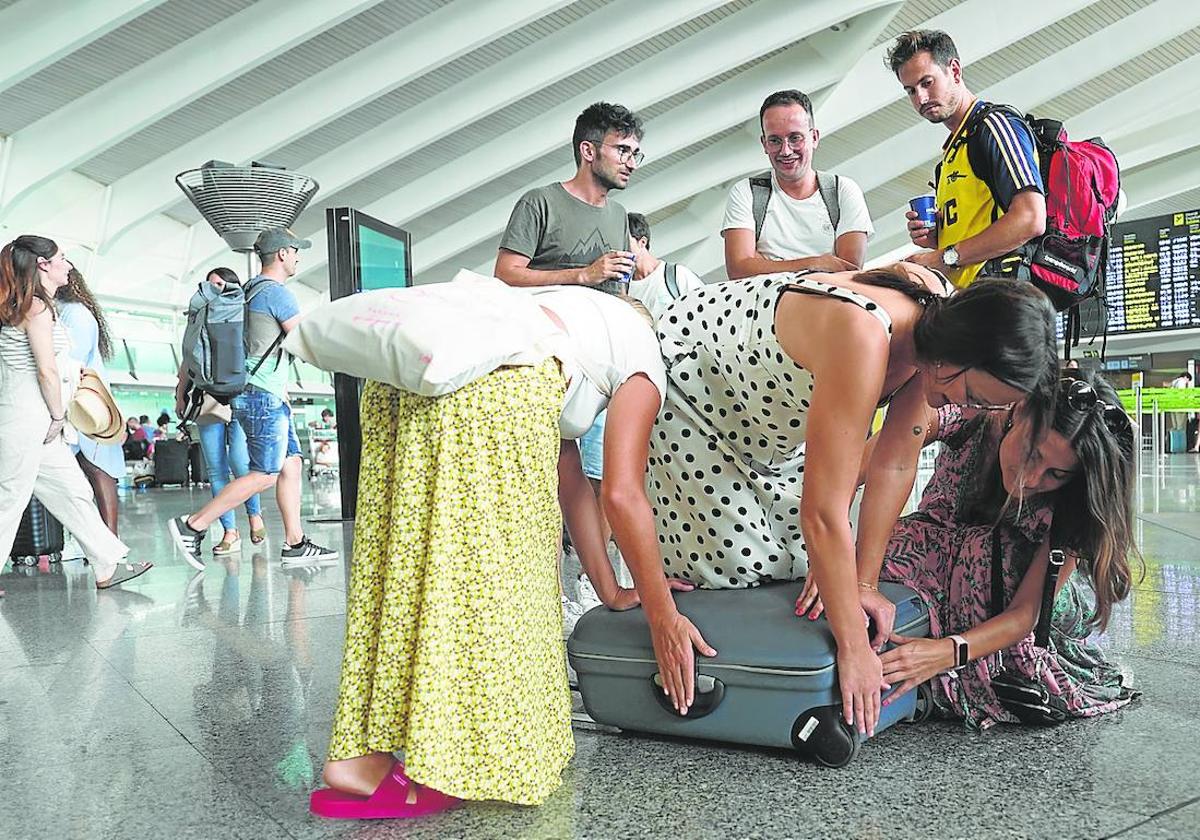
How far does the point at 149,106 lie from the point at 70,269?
23.8ft

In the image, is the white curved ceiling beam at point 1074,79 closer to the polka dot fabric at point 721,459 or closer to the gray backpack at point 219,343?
the gray backpack at point 219,343

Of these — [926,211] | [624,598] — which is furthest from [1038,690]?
[926,211]

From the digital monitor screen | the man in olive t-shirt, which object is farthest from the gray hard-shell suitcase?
the digital monitor screen

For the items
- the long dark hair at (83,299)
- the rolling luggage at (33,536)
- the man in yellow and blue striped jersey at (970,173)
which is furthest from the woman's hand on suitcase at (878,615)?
the rolling luggage at (33,536)

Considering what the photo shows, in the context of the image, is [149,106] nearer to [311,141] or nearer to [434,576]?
[311,141]

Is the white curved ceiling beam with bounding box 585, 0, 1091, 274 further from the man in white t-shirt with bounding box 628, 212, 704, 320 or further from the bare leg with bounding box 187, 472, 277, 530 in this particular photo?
the bare leg with bounding box 187, 472, 277, 530

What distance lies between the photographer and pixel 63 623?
13.7 feet

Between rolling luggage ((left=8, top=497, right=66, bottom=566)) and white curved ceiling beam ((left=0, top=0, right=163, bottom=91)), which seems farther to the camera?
white curved ceiling beam ((left=0, top=0, right=163, bottom=91))

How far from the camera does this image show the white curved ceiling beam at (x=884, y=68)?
13.8m

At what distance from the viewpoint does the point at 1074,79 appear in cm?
1573

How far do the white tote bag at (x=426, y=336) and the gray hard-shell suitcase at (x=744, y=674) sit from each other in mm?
680

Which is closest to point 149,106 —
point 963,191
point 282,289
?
point 282,289

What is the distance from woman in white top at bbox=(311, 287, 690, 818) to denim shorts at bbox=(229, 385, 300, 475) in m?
4.07

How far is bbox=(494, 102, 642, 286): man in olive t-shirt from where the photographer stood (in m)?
3.84
